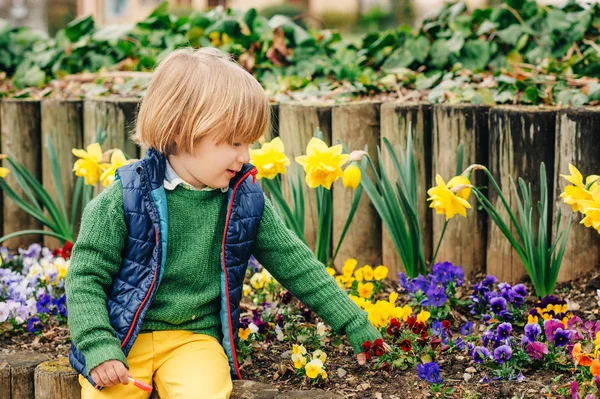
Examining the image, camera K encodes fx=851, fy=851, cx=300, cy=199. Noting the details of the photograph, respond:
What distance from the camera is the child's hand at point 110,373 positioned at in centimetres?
215

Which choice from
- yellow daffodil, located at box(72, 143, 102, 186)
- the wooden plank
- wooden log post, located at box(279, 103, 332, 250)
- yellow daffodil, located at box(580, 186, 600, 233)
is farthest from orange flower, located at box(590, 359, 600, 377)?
the wooden plank

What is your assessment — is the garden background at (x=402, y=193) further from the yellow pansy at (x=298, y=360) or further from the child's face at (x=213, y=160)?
the child's face at (x=213, y=160)

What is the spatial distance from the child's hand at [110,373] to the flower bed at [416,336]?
0.50 metres

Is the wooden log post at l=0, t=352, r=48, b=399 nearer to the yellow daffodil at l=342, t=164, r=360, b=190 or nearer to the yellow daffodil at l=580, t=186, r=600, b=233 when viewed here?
the yellow daffodil at l=342, t=164, r=360, b=190

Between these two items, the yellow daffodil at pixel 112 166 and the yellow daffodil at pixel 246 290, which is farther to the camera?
the yellow daffodil at pixel 246 290

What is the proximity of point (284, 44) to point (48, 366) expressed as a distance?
2.68 metres

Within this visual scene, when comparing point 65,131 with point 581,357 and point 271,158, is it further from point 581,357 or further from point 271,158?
point 581,357

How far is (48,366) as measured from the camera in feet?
8.02

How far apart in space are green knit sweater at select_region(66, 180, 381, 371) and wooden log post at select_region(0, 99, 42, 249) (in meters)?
1.92

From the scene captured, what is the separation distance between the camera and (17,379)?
2514 mm

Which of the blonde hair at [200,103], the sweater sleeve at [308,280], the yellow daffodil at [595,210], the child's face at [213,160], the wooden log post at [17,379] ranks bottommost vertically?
the wooden log post at [17,379]

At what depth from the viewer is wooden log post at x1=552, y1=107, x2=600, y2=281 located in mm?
3016

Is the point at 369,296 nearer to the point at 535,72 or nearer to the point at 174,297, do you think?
the point at 174,297

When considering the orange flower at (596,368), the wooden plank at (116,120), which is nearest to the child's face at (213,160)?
the orange flower at (596,368)
